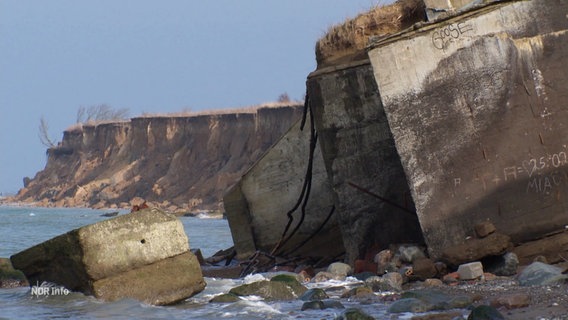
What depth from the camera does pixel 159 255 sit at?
969 cm

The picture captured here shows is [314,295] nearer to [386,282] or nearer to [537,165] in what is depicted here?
[386,282]

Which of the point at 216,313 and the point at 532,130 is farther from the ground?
the point at 532,130

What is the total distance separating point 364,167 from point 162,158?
51061mm

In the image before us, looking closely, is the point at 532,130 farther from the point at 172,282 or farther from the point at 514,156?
the point at 172,282

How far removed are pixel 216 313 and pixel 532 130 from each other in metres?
3.78

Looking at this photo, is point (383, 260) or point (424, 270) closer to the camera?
point (424, 270)

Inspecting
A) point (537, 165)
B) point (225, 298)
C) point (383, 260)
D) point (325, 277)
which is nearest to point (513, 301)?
point (537, 165)

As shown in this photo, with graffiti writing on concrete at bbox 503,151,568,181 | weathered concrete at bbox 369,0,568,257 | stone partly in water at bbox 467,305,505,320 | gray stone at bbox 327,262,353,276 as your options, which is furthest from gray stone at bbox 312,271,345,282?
stone partly in water at bbox 467,305,505,320

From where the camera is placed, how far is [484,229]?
32.9ft

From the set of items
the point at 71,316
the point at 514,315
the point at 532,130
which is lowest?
the point at 514,315

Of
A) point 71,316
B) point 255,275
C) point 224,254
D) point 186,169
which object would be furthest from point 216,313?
point 186,169

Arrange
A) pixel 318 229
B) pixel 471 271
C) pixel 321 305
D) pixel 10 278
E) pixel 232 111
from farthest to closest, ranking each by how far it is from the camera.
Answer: pixel 232 111
pixel 318 229
pixel 10 278
pixel 471 271
pixel 321 305

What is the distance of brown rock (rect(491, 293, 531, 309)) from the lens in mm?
7988

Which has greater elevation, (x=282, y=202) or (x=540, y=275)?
(x=282, y=202)
